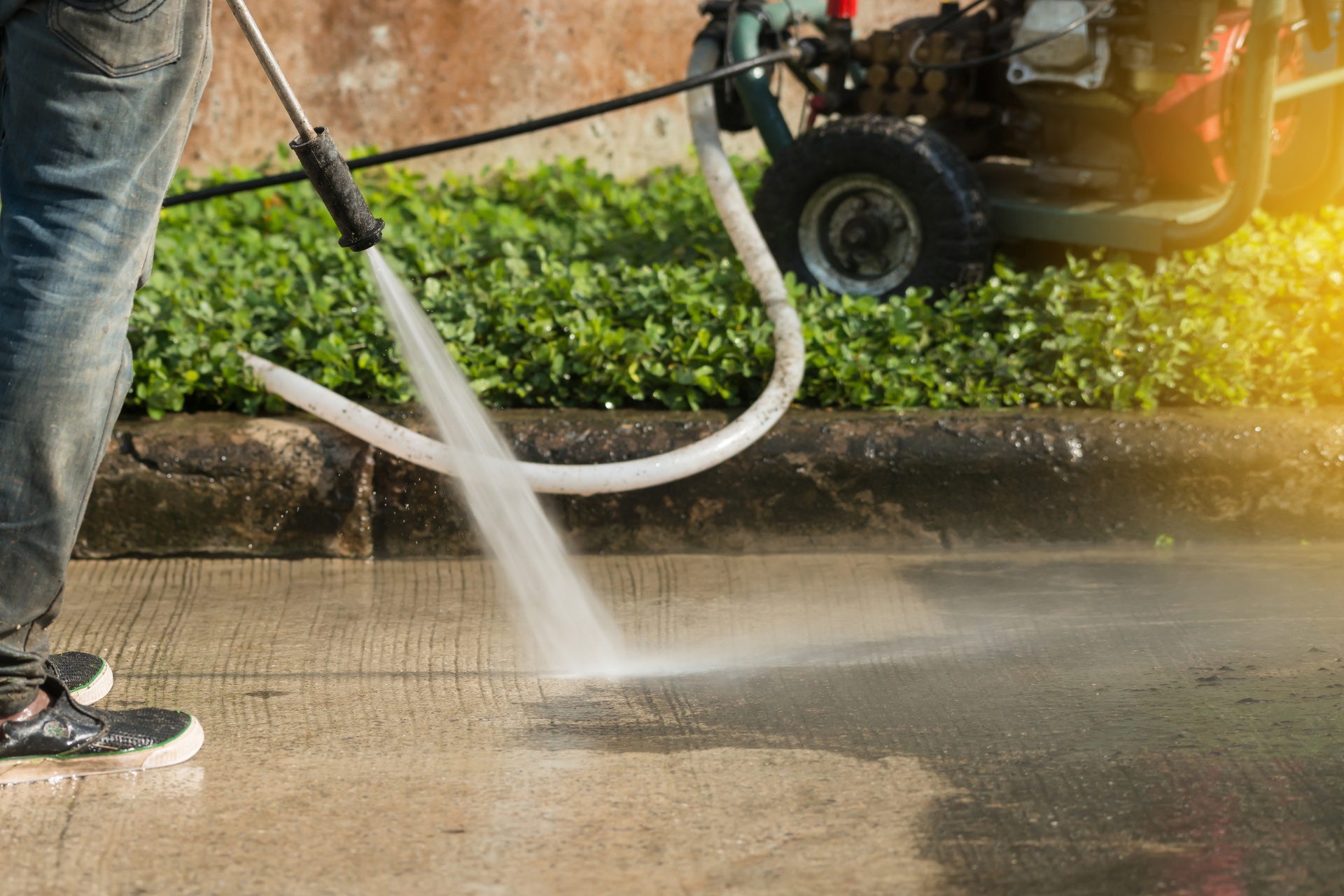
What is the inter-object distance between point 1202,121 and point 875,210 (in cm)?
93

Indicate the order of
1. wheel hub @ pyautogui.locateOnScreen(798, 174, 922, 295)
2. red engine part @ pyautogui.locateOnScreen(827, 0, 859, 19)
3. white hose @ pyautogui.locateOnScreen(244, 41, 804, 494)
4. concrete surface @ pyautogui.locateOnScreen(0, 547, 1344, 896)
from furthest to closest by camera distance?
1. red engine part @ pyautogui.locateOnScreen(827, 0, 859, 19)
2. wheel hub @ pyautogui.locateOnScreen(798, 174, 922, 295)
3. white hose @ pyautogui.locateOnScreen(244, 41, 804, 494)
4. concrete surface @ pyautogui.locateOnScreen(0, 547, 1344, 896)

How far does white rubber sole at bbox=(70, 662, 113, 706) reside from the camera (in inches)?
92.0

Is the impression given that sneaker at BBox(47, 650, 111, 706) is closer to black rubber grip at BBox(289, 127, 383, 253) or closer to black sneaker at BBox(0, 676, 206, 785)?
black sneaker at BBox(0, 676, 206, 785)

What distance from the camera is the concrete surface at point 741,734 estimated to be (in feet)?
6.00

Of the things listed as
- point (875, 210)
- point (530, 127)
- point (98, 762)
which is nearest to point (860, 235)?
point (875, 210)

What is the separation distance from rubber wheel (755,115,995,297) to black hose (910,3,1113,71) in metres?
0.20

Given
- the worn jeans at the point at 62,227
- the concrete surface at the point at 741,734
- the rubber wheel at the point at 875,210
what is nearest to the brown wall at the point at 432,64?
the rubber wheel at the point at 875,210

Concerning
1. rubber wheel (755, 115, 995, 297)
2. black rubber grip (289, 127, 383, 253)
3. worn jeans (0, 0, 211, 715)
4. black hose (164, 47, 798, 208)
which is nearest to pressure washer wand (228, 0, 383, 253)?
black rubber grip (289, 127, 383, 253)

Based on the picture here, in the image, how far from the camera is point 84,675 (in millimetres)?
2375

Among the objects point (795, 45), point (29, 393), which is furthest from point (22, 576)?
point (795, 45)

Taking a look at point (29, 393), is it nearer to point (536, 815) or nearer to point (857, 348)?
point (536, 815)

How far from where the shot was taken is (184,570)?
3139mm

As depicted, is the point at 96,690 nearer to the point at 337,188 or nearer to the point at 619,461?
the point at 337,188

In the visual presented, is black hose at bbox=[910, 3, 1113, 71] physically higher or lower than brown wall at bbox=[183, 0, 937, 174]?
lower
